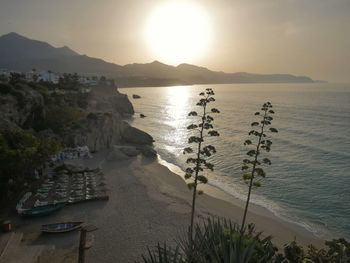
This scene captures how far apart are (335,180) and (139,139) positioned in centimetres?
3237

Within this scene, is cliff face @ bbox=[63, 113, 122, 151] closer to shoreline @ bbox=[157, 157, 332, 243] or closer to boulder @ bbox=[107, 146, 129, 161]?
boulder @ bbox=[107, 146, 129, 161]

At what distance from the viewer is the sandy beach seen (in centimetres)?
2088

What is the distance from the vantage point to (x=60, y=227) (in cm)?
2262

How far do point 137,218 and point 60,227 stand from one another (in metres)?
5.87

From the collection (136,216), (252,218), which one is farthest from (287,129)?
(136,216)

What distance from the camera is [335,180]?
38.5 metres

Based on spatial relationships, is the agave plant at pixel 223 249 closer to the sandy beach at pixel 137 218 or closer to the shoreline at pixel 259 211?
the sandy beach at pixel 137 218

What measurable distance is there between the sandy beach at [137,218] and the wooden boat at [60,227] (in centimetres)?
36

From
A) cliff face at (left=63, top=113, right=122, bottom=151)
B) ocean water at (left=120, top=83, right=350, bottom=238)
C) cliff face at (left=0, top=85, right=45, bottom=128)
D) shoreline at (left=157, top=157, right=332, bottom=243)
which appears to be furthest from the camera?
cliff face at (left=63, top=113, right=122, bottom=151)

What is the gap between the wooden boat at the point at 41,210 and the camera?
80.4 feet

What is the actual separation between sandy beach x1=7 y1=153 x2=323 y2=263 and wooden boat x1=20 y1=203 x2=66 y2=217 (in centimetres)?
39

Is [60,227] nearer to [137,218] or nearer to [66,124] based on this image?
[137,218]

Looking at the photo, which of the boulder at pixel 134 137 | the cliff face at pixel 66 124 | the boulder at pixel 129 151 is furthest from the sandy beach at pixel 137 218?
the boulder at pixel 134 137

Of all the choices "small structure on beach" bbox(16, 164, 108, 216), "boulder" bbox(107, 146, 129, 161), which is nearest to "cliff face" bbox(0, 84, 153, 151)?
"boulder" bbox(107, 146, 129, 161)
